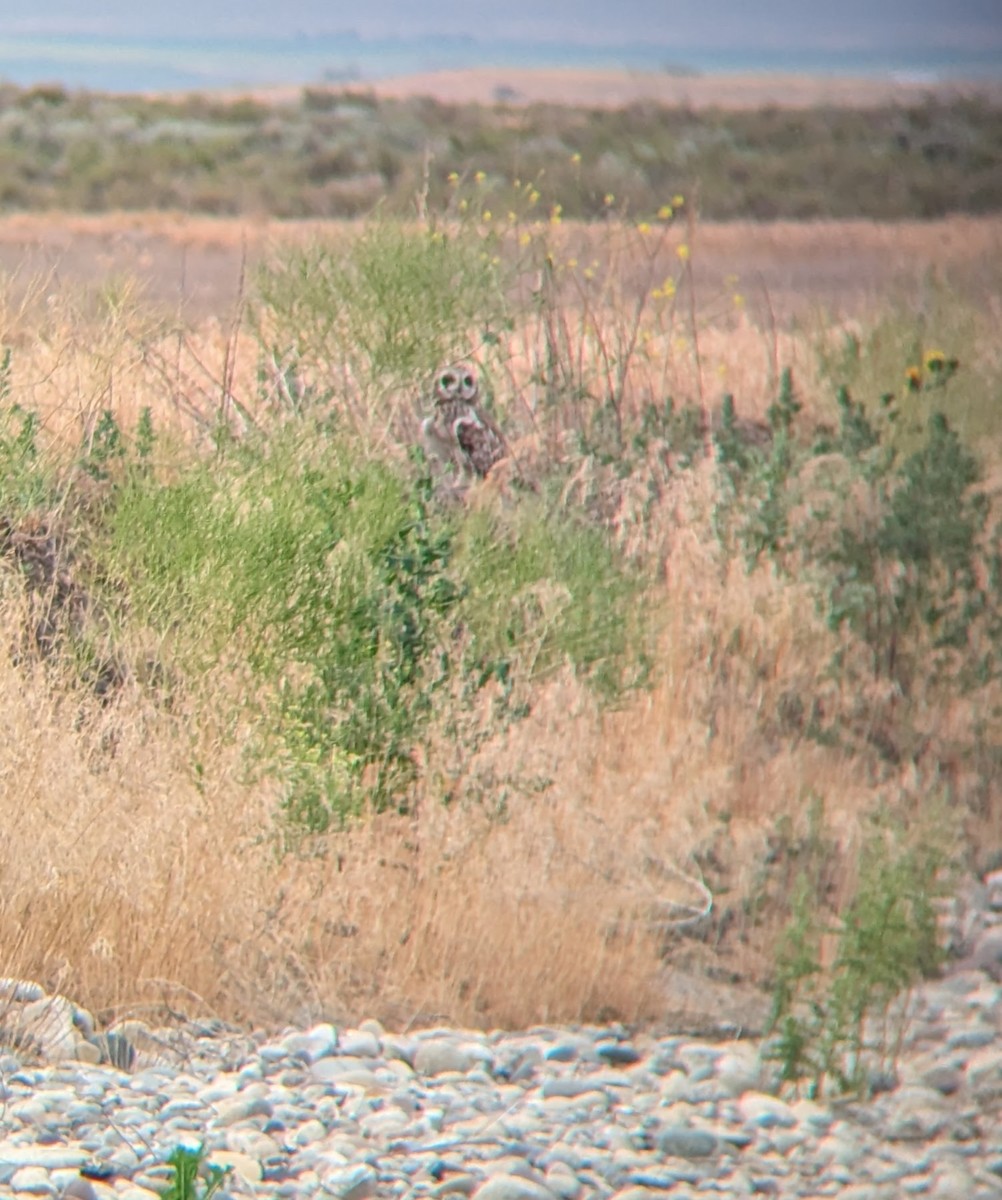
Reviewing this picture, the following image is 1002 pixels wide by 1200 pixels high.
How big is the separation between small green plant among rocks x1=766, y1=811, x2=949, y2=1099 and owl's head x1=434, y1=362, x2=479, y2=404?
135 inches

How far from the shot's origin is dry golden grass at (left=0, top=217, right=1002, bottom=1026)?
4133mm

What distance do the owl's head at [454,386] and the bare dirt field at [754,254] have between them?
518 cm

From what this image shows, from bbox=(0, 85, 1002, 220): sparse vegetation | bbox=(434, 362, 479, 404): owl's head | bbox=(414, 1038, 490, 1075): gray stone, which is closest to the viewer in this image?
bbox=(414, 1038, 490, 1075): gray stone

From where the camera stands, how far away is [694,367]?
10.4 metres

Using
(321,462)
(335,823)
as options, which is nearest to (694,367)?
(321,462)

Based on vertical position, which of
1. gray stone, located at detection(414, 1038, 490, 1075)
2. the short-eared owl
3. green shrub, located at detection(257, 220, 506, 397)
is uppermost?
green shrub, located at detection(257, 220, 506, 397)

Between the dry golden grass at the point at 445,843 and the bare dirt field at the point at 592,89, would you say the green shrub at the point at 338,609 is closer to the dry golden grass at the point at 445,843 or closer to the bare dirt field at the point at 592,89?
the dry golden grass at the point at 445,843

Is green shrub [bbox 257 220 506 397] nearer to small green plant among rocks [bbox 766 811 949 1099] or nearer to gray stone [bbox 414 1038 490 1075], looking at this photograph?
small green plant among rocks [bbox 766 811 949 1099]

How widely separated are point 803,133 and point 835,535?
3946 cm

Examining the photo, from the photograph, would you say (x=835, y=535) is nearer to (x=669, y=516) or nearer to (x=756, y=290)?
(x=669, y=516)

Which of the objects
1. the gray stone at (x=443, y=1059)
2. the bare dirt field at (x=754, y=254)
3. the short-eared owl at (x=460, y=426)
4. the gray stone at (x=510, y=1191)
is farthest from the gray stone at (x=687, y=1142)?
the bare dirt field at (x=754, y=254)

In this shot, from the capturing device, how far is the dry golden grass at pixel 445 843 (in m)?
4.13

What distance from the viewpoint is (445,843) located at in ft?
15.9

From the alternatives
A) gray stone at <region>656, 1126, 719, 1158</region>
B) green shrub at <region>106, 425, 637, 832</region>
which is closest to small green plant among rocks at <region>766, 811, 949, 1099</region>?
gray stone at <region>656, 1126, 719, 1158</region>
